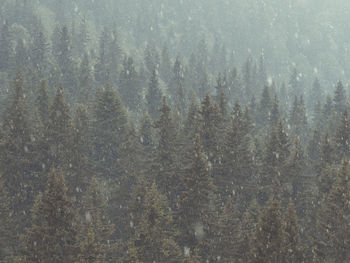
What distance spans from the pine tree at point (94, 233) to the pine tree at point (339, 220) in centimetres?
1319

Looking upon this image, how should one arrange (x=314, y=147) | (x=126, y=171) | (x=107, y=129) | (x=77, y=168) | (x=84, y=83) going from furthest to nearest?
(x=84, y=83) → (x=107, y=129) → (x=314, y=147) → (x=126, y=171) → (x=77, y=168)

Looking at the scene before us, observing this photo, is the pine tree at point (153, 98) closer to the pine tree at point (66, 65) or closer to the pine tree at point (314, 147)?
the pine tree at point (66, 65)

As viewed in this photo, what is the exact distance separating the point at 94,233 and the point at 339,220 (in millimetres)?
14079

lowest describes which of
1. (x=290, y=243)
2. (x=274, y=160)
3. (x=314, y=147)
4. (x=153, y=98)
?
(x=290, y=243)

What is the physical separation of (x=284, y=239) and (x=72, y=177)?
72.2 feet

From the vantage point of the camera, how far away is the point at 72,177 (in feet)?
116

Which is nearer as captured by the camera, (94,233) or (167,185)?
(94,233)

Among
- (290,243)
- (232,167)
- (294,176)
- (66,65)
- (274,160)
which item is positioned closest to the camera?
(290,243)

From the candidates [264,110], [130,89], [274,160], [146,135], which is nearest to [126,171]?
[146,135]

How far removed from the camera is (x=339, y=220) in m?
22.0

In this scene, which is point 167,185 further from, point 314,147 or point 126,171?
point 314,147

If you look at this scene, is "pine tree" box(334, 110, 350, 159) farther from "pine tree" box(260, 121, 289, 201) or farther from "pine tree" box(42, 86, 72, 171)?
"pine tree" box(42, 86, 72, 171)

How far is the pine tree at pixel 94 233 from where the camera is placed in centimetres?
2016

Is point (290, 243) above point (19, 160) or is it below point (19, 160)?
below
